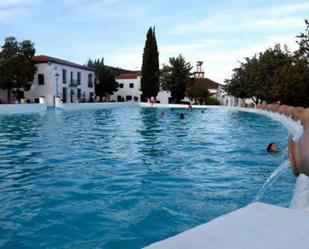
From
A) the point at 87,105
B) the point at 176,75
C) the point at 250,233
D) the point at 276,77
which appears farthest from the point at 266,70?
the point at 250,233

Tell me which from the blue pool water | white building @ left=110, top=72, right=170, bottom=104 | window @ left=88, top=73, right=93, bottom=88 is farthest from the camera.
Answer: white building @ left=110, top=72, right=170, bottom=104

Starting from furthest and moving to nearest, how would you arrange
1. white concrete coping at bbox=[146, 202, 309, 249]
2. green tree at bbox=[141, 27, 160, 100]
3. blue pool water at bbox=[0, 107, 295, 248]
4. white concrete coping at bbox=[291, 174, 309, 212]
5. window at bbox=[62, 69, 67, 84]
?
green tree at bbox=[141, 27, 160, 100] → window at bbox=[62, 69, 67, 84] → blue pool water at bbox=[0, 107, 295, 248] → white concrete coping at bbox=[291, 174, 309, 212] → white concrete coping at bbox=[146, 202, 309, 249]

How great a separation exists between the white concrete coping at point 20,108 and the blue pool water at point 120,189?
74.5 feet

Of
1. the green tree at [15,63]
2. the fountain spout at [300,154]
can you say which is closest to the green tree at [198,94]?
the green tree at [15,63]

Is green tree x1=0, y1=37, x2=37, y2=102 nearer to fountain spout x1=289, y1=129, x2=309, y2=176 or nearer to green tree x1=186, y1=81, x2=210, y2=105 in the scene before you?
green tree x1=186, y1=81, x2=210, y2=105

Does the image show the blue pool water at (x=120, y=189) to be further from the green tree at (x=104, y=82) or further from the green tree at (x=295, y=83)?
the green tree at (x=104, y=82)

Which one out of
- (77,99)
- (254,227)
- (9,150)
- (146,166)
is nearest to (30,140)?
(9,150)

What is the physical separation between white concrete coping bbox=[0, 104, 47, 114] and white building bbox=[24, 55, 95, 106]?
1129cm

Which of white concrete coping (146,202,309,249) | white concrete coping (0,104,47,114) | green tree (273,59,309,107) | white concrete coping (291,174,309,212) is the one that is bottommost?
white concrete coping (291,174,309,212)

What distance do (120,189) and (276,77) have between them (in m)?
25.1

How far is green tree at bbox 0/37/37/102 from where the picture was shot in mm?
50078

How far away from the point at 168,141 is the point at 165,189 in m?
7.72

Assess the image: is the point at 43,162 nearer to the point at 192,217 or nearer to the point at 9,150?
the point at 9,150

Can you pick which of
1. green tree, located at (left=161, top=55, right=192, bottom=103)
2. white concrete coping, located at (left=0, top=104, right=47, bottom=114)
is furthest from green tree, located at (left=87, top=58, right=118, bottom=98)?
white concrete coping, located at (left=0, top=104, right=47, bottom=114)
